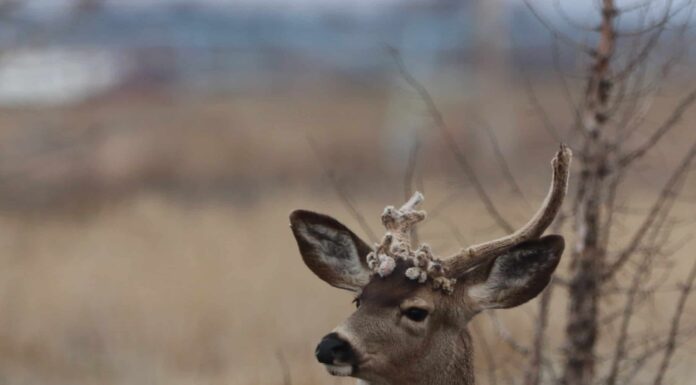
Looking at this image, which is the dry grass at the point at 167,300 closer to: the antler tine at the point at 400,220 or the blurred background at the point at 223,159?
the blurred background at the point at 223,159

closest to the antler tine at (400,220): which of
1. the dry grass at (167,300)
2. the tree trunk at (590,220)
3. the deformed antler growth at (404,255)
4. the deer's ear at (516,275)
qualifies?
the deformed antler growth at (404,255)

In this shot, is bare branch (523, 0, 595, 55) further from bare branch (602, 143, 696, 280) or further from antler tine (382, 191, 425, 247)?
antler tine (382, 191, 425, 247)

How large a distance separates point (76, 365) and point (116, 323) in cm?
84

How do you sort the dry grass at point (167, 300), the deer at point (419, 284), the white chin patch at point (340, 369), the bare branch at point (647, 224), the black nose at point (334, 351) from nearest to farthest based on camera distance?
the black nose at point (334, 351) < the white chin patch at point (340, 369) < the deer at point (419, 284) < the bare branch at point (647, 224) < the dry grass at point (167, 300)

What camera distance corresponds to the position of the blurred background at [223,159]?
39.3ft

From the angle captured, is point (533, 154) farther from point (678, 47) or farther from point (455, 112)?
point (678, 47)

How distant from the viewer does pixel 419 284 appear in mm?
5699

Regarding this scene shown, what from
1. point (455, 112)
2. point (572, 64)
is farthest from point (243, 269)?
point (455, 112)

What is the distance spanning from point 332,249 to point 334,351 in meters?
0.69

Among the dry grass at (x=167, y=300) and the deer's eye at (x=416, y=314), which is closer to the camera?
the deer's eye at (x=416, y=314)

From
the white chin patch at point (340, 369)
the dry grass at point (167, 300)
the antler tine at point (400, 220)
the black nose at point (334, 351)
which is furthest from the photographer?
the dry grass at point (167, 300)

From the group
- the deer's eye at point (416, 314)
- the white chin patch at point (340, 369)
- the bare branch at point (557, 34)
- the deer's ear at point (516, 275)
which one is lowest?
the white chin patch at point (340, 369)

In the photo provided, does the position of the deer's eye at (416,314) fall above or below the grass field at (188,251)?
→ below

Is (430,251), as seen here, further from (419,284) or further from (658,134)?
(658,134)
